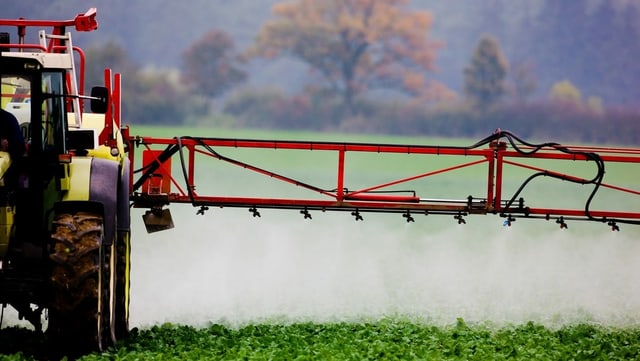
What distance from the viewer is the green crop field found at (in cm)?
1027

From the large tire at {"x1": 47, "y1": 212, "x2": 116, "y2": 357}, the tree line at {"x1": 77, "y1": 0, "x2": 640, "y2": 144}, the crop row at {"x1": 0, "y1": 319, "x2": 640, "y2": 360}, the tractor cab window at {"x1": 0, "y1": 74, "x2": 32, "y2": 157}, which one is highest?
the tree line at {"x1": 77, "y1": 0, "x2": 640, "y2": 144}

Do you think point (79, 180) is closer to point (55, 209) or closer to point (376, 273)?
point (55, 209)

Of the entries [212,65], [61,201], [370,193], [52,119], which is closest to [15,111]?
[52,119]

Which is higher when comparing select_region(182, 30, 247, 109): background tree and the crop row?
select_region(182, 30, 247, 109): background tree

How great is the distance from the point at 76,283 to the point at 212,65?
16410 mm

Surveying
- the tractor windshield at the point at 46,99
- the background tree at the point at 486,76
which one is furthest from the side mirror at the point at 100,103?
the background tree at the point at 486,76

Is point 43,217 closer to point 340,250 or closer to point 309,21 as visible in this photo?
point 340,250

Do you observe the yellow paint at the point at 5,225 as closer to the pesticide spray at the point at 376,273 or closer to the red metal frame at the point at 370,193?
the red metal frame at the point at 370,193

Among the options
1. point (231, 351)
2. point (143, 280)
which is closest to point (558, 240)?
point (143, 280)

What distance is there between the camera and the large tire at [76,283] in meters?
8.55

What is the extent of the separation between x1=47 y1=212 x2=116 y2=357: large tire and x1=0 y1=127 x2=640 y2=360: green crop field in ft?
0.67

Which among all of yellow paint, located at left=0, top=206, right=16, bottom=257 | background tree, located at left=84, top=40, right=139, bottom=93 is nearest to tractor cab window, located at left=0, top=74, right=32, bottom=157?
yellow paint, located at left=0, top=206, right=16, bottom=257

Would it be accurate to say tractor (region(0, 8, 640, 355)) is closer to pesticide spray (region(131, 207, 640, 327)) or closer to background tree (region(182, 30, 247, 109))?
pesticide spray (region(131, 207, 640, 327))

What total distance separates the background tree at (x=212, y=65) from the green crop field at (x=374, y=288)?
11.6 ft
